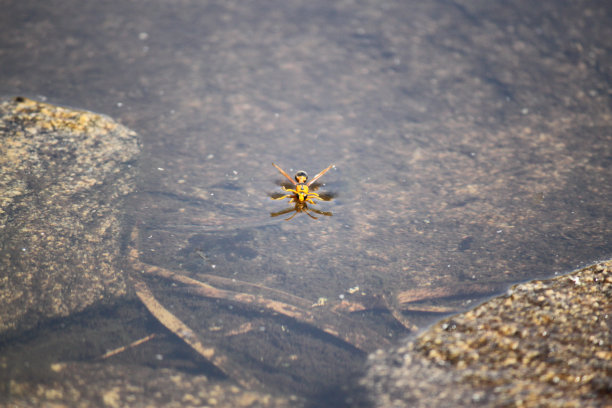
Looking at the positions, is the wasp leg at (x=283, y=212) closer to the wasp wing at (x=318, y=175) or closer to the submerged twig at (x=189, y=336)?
the wasp wing at (x=318, y=175)

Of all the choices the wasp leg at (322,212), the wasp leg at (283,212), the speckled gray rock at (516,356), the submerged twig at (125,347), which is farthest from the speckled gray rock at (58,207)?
the speckled gray rock at (516,356)

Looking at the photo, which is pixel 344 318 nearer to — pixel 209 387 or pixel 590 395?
pixel 209 387

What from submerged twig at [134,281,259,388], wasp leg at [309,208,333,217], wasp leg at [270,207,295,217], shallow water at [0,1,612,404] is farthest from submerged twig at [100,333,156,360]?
wasp leg at [309,208,333,217]

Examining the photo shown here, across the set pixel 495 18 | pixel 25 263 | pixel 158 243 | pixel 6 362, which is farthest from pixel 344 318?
pixel 495 18

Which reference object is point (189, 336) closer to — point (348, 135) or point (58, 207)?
point (58, 207)

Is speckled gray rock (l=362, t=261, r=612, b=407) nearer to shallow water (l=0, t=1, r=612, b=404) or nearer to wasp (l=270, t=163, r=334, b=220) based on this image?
shallow water (l=0, t=1, r=612, b=404)
